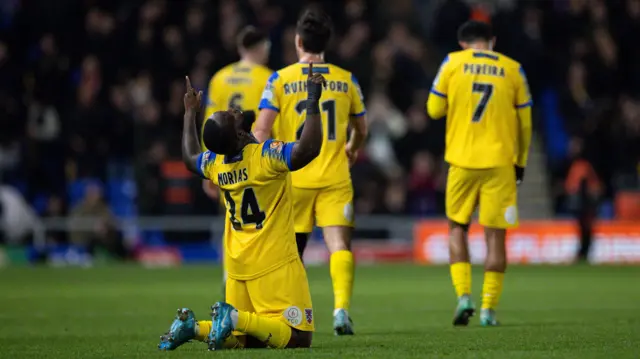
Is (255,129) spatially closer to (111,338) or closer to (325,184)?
(325,184)

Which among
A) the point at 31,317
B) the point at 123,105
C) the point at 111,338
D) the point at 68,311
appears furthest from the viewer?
the point at 123,105

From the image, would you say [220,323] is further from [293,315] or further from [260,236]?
[260,236]

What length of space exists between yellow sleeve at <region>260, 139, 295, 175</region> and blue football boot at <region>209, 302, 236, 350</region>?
2.92ft

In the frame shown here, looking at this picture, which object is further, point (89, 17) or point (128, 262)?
point (89, 17)

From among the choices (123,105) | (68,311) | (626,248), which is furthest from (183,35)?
(68,311)

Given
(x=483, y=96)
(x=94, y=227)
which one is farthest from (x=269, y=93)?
(x=94, y=227)

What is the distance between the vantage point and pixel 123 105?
987 inches

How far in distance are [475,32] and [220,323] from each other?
455 centimetres

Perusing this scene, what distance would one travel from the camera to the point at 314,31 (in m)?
10.6

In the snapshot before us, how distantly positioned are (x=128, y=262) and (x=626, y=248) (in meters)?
8.65

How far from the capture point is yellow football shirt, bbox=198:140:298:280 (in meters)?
8.41

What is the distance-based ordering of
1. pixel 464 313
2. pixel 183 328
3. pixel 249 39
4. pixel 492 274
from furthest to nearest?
pixel 249 39 < pixel 492 274 < pixel 464 313 < pixel 183 328

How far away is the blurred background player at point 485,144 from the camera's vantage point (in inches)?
448

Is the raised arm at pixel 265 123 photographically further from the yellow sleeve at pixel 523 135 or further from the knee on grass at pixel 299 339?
the knee on grass at pixel 299 339
